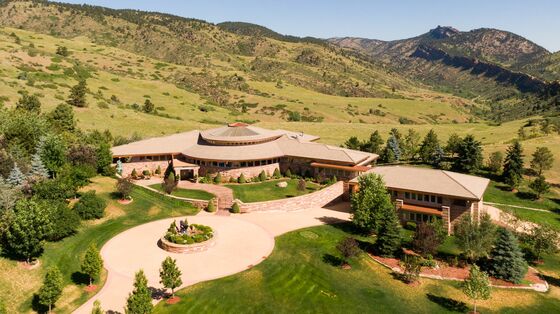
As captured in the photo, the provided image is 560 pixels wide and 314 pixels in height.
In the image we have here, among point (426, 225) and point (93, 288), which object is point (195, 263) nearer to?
point (93, 288)

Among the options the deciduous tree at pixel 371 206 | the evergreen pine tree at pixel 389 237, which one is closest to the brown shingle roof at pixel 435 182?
the deciduous tree at pixel 371 206

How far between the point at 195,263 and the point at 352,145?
4963 cm

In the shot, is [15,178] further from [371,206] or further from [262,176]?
[371,206]

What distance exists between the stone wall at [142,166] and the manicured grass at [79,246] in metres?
5.91

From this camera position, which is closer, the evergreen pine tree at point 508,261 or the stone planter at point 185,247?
the evergreen pine tree at point 508,261

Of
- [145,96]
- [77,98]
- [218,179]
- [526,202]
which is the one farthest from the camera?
[145,96]

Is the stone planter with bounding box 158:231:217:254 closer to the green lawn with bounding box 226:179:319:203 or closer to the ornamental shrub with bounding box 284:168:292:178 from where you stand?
the green lawn with bounding box 226:179:319:203

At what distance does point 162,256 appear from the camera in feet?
121

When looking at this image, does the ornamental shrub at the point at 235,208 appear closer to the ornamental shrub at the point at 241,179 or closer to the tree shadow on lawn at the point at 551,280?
the ornamental shrub at the point at 241,179

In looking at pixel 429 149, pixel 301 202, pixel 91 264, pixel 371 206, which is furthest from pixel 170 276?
pixel 429 149

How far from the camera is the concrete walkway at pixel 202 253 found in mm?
31970

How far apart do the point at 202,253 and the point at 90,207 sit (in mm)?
14546

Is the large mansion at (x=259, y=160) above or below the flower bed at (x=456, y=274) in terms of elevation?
above

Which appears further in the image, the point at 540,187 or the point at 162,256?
the point at 540,187
